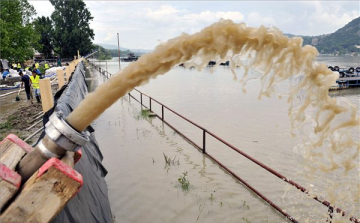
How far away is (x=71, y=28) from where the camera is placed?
64.4 m

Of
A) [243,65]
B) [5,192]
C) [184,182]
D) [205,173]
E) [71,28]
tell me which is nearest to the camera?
[5,192]

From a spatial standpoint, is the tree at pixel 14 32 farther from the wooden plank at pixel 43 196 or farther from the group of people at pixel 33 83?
the wooden plank at pixel 43 196

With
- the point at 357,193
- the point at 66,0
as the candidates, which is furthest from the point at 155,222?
the point at 66,0

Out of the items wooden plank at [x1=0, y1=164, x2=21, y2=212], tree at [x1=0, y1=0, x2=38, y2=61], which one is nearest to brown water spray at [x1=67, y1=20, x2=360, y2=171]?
wooden plank at [x1=0, y1=164, x2=21, y2=212]

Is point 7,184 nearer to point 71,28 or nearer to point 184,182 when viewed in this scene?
point 184,182

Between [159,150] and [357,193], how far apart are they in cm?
633

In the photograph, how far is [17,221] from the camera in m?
1.19

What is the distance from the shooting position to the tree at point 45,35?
61.6 metres

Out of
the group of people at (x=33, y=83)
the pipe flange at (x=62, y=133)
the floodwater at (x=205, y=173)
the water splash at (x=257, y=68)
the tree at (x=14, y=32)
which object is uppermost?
the tree at (x=14, y=32)

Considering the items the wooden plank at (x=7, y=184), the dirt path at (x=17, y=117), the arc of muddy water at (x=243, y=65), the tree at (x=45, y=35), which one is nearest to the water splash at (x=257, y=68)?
the arc of muddy water at (x=243, y=65)

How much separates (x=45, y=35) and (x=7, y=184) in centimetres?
7088

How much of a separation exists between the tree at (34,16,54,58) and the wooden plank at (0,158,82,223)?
Result: 69463mm

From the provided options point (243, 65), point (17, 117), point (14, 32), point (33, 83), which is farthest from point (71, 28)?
point (243, 65)

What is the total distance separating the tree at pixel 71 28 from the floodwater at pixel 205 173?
185ft
